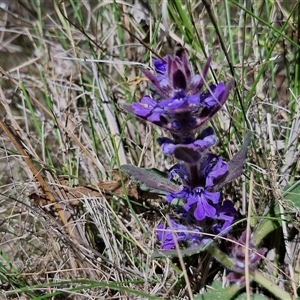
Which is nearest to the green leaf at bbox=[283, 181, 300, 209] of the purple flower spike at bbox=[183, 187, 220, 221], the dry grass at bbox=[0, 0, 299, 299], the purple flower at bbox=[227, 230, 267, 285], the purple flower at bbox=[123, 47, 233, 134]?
the dry grass at bbox=[0, 0, 299, 299]

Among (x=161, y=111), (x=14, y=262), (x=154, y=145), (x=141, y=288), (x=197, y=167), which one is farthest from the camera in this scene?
(x=154, y=145)

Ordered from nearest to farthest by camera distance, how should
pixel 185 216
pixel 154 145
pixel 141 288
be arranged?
pixel 185 216, pixel 141 288, pixel 154 145

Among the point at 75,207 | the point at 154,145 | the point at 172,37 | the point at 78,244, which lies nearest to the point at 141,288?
the point at 78,244

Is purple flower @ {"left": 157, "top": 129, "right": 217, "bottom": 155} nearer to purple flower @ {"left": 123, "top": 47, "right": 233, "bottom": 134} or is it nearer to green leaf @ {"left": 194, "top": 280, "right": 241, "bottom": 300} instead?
purple flower @ {"left": 123, "top": 47, "right": 233, "bottom": 134}

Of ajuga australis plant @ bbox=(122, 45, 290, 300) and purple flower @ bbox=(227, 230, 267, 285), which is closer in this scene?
ajuga australis plant @ bbox=(122, 45, 290, 300)

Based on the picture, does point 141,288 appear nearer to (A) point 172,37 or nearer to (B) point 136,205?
(B) point 136,205

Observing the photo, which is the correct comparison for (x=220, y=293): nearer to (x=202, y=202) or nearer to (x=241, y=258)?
(x=241, y=258)

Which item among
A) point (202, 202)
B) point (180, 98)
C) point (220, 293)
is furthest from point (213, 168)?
point (220, 293)

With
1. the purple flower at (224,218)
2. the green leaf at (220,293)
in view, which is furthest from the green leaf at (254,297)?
the purple flower at (224,218)

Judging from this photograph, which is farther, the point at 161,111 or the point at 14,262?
the point at 14,262
